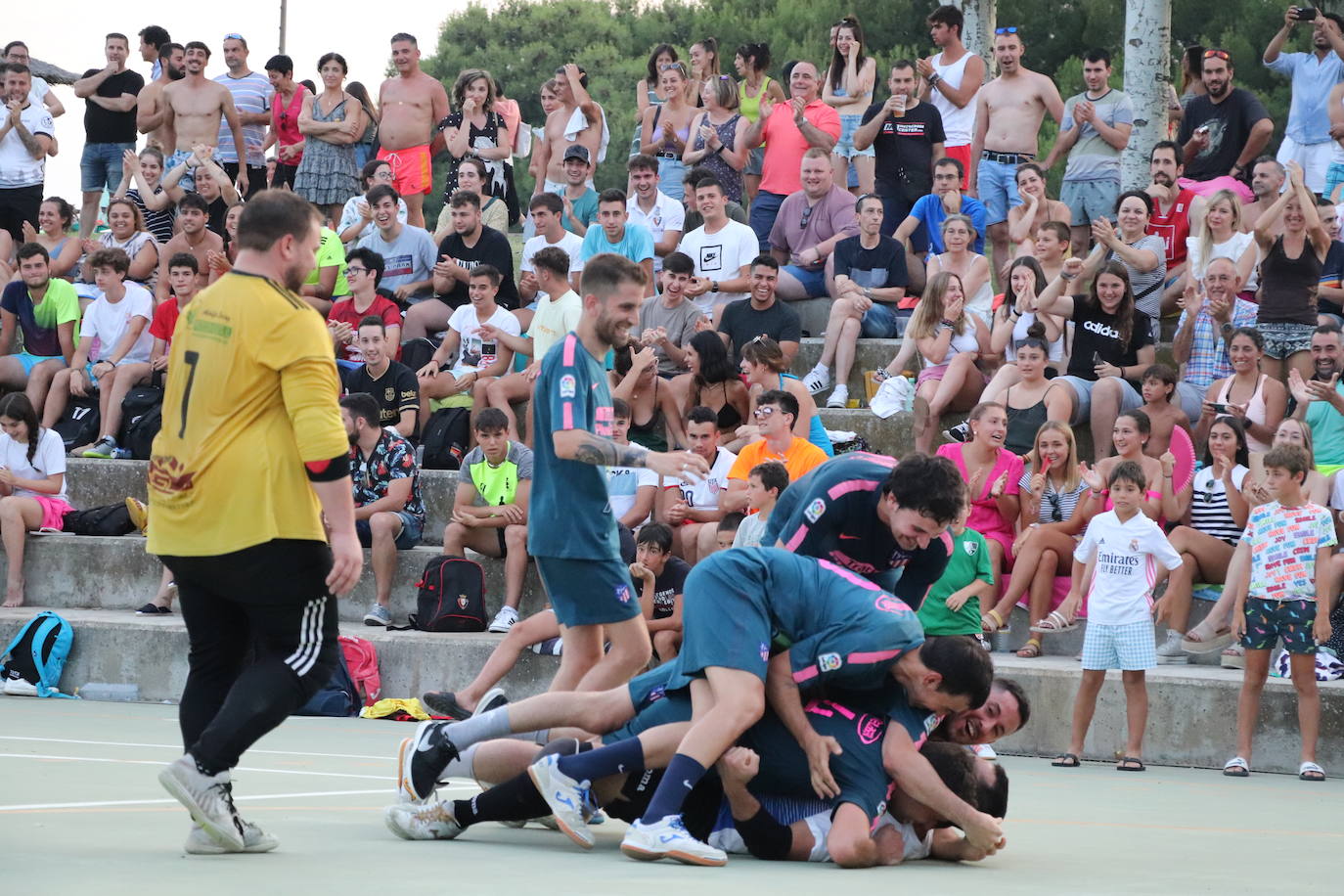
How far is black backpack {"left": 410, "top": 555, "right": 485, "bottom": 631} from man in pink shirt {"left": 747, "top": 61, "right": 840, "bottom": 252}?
5.20 meters

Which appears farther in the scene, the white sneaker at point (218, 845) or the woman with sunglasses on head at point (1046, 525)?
the woman with sunglasses on head at point (1046, 525)

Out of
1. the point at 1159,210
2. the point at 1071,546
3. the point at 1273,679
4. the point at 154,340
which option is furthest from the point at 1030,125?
the point at 154,340

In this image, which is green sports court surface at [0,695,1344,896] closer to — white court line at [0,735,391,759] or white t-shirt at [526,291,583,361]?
white court line at [0,735,391,759]

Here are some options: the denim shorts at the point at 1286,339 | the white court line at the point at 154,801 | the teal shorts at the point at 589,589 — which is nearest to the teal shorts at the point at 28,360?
the white court line at the point at 154,801

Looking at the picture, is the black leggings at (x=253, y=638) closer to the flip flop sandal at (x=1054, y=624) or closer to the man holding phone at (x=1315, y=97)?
the flip flop sandal at (x=1054, y=624)

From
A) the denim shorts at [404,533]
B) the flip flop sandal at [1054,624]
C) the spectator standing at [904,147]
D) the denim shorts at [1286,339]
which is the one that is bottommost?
the flip flop sandal at [1054,624]

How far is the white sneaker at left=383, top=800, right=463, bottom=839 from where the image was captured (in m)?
5.51

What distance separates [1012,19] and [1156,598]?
18.9 m

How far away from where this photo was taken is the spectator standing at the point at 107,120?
17234 mm

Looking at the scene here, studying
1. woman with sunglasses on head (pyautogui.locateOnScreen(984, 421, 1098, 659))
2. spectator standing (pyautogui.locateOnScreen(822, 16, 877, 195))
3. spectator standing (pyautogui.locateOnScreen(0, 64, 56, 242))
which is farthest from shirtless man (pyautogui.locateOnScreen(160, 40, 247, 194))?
woman with sunglasses on head (pyautogui.locateOnScreen(984, 421, 1098, 659))

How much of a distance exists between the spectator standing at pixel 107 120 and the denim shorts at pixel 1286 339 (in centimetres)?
1127

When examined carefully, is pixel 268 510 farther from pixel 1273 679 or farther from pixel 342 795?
pixel 1273 679

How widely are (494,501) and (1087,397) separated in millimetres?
4111

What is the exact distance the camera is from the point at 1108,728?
9953 mm
